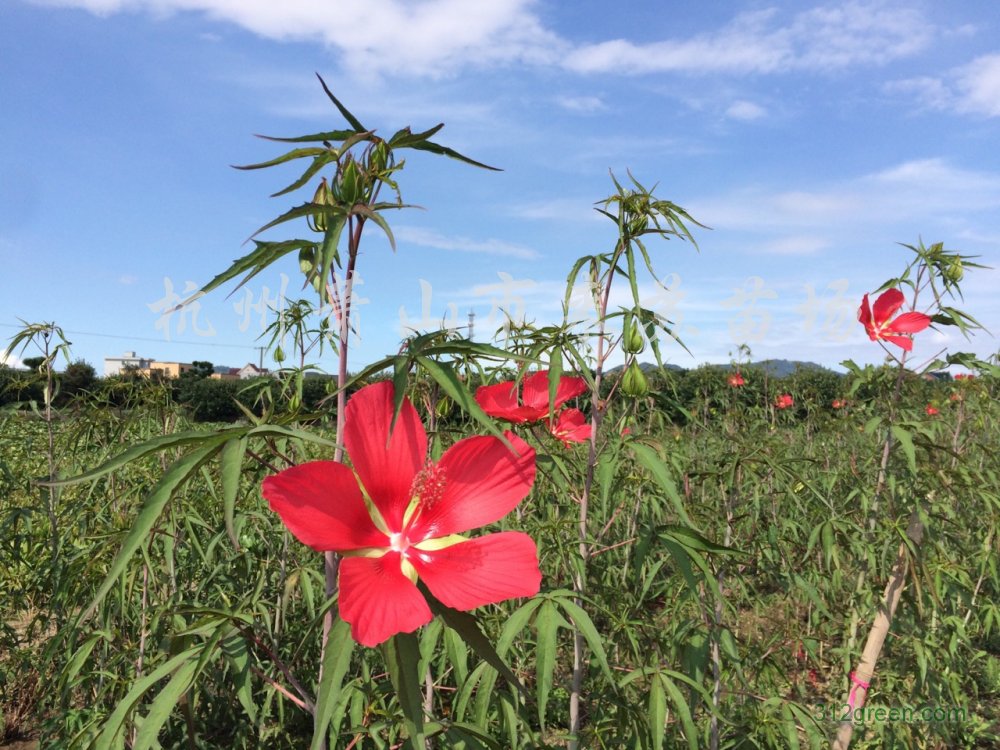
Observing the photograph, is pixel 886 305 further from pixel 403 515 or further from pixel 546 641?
pixel 403 515

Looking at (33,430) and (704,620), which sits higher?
(33,430)

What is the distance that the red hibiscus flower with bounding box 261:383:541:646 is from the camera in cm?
71

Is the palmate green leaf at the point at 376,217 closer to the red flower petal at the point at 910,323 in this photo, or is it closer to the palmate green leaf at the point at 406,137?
the palmate green leaf at the point at 406,137

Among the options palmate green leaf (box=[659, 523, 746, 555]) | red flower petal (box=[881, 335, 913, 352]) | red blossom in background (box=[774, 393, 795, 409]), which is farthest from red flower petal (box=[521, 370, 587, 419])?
red blossom in background (box=[774, 393, 795, 409])

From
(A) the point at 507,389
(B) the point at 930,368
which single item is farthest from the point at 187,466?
(B) the point at 930,368

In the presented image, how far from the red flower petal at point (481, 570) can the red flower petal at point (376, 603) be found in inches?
1.4

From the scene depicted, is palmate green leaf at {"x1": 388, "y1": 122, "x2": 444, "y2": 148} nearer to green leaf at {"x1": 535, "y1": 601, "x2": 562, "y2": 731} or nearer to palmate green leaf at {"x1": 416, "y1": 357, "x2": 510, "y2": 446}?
palmate green leaf at {"x1": 416, "y1": 357, "x2": 510, "y2": 446}

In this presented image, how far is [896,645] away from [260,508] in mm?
2421

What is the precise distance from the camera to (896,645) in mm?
2633

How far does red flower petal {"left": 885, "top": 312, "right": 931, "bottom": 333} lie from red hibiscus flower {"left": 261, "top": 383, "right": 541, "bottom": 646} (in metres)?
2.01

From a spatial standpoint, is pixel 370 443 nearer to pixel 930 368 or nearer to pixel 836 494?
pixel 930 368

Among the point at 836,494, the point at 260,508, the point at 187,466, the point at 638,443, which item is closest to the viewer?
the point at 187,466

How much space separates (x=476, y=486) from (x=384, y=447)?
0.13m

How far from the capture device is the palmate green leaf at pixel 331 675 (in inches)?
25.9
